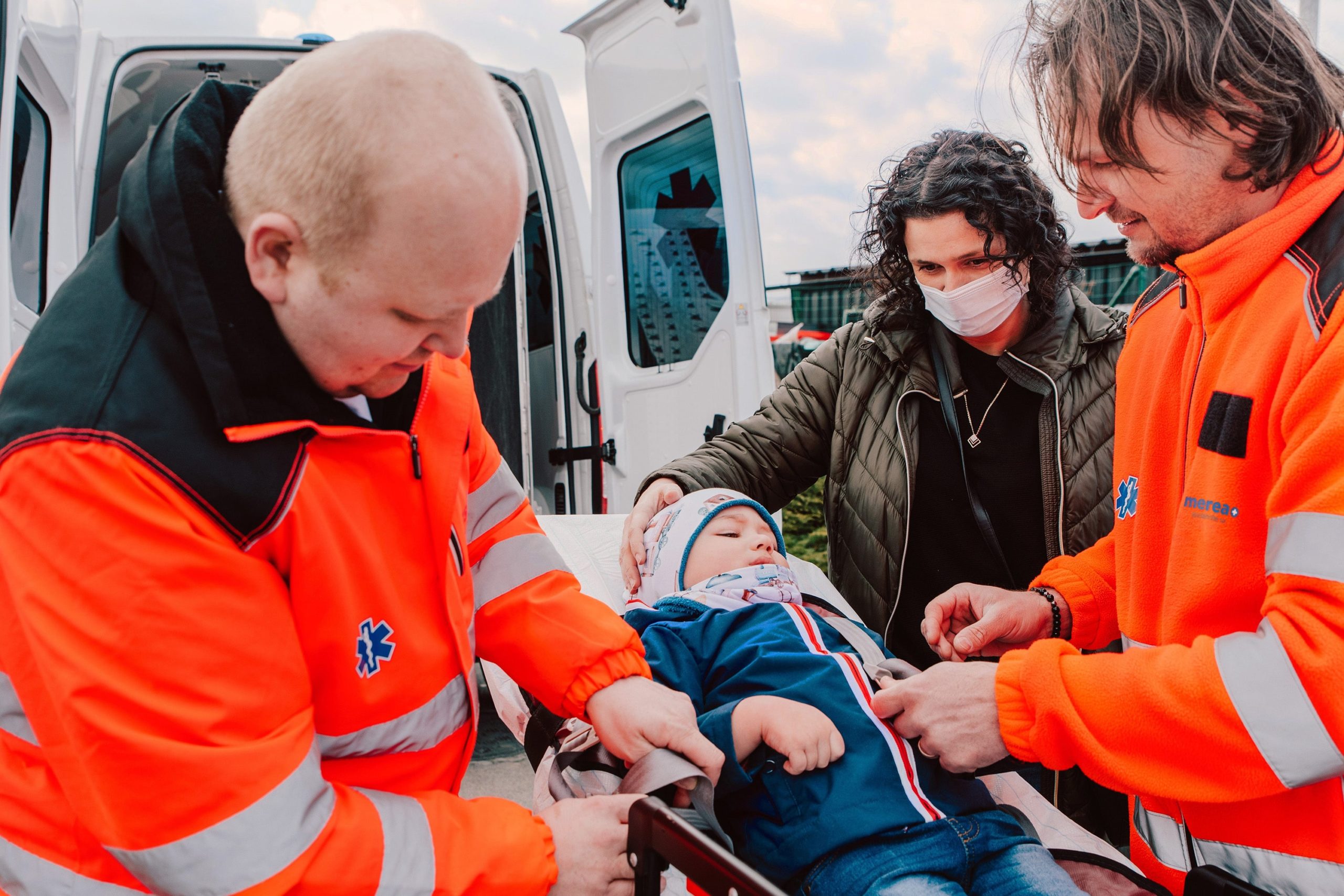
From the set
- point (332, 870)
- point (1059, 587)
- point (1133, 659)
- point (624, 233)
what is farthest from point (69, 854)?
point (624, 233)

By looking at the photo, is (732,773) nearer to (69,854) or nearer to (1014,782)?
(1014,782)

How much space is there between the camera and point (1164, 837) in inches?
56.5

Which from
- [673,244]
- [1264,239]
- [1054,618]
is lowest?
[1054,618]

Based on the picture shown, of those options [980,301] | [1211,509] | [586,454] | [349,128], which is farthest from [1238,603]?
[586,454]

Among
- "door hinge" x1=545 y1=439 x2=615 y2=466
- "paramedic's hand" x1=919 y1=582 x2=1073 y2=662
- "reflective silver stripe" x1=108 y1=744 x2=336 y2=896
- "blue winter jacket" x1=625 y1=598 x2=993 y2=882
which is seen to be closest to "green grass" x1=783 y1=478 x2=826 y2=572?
"door hinge" x1=545 y1=439 x2=615 y2=466

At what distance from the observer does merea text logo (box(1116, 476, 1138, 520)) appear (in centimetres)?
157

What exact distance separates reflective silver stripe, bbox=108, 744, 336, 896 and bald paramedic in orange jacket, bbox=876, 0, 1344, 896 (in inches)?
39.0

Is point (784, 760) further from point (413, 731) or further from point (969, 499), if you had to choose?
point (969, 499)

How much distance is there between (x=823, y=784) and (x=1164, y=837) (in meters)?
0.56

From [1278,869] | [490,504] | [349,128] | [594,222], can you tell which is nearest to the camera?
[349,128]

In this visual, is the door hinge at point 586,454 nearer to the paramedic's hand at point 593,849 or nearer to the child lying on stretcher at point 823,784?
the child lying on stretcher at point 823,784

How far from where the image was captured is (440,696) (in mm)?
1223

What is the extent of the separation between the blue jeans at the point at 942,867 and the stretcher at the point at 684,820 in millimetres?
93

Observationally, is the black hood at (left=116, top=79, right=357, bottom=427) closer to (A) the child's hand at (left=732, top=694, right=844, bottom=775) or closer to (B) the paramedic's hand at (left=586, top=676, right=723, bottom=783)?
(B) the paramedic's hand at (left=586, top=676, right=723, bottom=783)
